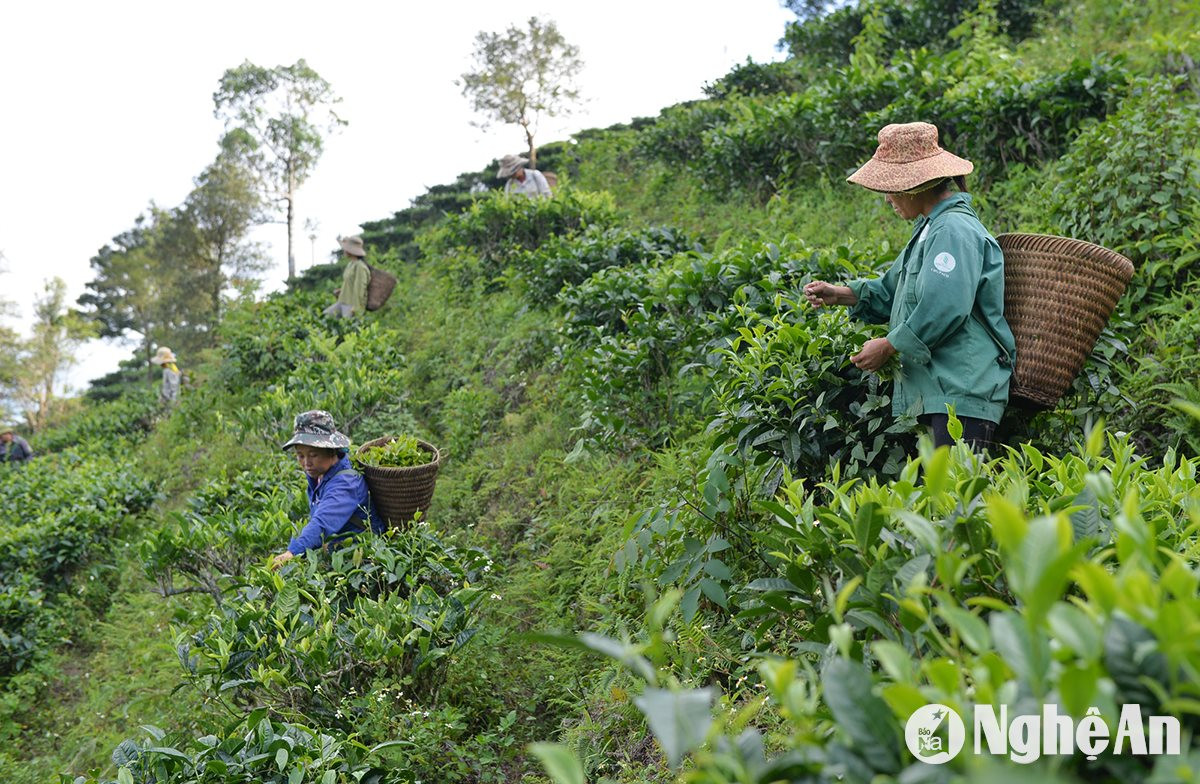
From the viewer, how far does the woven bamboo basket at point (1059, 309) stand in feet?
9.41

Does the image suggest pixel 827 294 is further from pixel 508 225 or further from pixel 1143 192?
pixel 508 225

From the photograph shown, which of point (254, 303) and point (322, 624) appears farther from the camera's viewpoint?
point (254, 303)

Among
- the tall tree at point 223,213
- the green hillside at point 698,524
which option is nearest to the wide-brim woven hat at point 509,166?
the green hillside at point 698,524

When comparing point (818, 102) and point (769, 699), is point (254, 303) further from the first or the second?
point (769, 699)

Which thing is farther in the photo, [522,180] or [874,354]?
[522,180]

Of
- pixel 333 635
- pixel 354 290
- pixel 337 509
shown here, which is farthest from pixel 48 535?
pixel 333 635

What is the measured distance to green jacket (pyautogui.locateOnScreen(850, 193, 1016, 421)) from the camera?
9.09ft

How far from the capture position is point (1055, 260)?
2.90 m

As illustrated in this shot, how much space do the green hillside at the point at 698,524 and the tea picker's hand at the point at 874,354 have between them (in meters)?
0.16

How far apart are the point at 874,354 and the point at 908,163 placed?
69cm

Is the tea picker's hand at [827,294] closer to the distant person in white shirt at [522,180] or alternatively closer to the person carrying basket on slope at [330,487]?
the person carrying basket on slope at [330,487]

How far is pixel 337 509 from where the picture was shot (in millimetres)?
4340

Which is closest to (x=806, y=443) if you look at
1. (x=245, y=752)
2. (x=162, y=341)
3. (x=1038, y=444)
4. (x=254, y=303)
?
(x=1038, y=444)

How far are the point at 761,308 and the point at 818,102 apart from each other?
3985 millimetres
